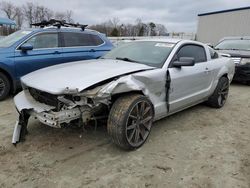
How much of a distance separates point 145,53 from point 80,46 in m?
3.04

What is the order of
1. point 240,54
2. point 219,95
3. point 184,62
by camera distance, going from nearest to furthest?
1. point 184,62
2. point 219,95
3. point 240,54

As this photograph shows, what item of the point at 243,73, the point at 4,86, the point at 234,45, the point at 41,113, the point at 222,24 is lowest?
the point at 4,86

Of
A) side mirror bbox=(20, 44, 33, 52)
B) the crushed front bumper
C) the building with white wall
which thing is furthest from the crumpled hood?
the building with white wall

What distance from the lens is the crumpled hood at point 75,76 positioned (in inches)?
113

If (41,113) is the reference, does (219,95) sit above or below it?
below

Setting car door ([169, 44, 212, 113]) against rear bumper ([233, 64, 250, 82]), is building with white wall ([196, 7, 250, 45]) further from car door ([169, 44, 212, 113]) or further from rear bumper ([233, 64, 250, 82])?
car door ([169, 44, 212, 113])

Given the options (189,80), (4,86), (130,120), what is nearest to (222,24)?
(189,80)

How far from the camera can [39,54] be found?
19.0 feet

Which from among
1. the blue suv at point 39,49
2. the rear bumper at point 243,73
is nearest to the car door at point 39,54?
the blue suv at point 39,49

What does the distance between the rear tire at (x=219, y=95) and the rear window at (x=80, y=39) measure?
11.7 ft

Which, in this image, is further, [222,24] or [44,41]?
[222,24]

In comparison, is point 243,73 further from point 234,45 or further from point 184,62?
point 184,62

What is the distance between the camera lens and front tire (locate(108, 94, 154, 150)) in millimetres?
3029

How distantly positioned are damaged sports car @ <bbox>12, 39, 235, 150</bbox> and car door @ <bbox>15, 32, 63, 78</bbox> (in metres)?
2.07
